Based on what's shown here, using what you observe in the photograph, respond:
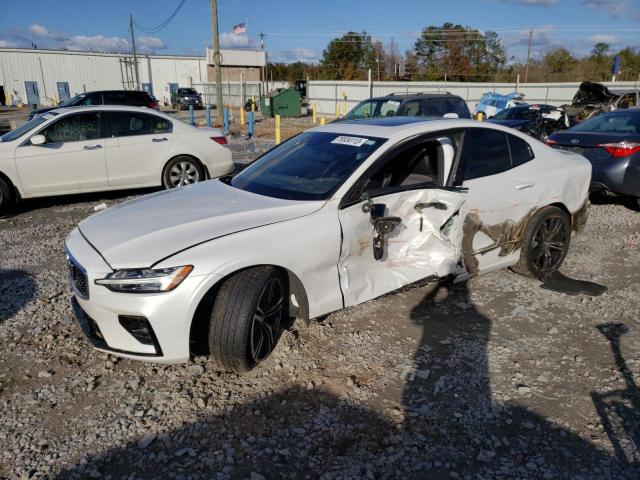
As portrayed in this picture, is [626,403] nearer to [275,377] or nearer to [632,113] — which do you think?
[275,377]

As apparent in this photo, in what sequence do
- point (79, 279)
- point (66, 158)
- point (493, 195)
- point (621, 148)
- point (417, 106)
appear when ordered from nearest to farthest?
point (79, 279) < point (493, 195) < point (621, 148) < point (66, 158) < point (417, 106)

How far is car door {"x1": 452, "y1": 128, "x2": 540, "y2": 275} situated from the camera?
4.12 metres

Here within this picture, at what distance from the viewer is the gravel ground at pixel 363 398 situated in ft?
8.28

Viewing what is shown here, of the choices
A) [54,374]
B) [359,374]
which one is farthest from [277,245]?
[54,374]

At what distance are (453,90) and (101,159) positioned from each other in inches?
1087

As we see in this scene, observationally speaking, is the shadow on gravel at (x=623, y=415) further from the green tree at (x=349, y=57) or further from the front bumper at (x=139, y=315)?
the green tree at (x=349, y=57)

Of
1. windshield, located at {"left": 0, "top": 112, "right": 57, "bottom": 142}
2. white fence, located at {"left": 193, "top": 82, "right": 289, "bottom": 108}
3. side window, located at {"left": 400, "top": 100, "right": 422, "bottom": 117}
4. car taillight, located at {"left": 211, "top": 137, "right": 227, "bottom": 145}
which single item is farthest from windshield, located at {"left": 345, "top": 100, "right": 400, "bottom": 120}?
white fence, located at {"left": 193, "top": 82, "right": 289, "bottom": 108}

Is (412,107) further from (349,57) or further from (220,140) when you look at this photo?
(349,57)

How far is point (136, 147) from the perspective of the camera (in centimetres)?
786

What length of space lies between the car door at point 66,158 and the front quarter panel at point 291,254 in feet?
18.1

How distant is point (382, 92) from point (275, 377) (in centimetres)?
3022

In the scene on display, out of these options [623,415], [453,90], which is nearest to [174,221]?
[623,415]

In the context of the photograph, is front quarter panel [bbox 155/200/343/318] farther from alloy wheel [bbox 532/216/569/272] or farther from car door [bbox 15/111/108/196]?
car door [bbox 15/111/108/196]

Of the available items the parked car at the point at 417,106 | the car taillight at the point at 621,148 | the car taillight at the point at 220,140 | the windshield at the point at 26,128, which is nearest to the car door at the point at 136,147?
the car taillight at the point at 220,140
